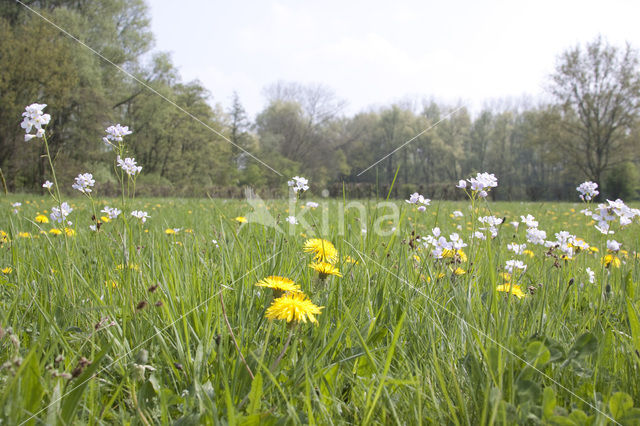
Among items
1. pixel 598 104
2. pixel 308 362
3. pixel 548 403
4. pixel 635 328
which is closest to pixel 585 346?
pixel 635 328

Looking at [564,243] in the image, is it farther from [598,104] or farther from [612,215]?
[598,104]

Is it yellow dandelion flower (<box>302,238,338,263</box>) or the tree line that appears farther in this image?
the tree line

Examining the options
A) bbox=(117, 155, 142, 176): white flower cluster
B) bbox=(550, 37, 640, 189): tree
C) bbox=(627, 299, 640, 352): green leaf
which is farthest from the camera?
bbox=(550, 37, 640, 189): tree

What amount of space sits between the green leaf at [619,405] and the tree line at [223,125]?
11.4 ft

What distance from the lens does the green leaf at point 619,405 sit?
0.78 metres

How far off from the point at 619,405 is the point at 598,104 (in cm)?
3034

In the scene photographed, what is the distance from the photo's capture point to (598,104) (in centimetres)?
2447

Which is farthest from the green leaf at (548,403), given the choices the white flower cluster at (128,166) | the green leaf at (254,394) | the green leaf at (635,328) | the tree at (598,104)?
the tree at (598,104)

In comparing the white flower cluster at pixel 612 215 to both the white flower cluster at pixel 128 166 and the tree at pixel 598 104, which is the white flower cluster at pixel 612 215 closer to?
the white flower cluster at pixel 128 166

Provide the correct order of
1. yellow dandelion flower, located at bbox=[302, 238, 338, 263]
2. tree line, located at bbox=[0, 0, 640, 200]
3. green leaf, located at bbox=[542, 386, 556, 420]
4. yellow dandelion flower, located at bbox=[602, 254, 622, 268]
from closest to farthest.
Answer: green leaf, located at bbox=[542, 386, 556, 420]
yellow dandelion flower, located at bbox=[302, 238, 338, 263]
yellow dandelion flower, located at bbox=[602, 254, 622, 268]
tree line, located at bbox=[0, 0, 640, 200]

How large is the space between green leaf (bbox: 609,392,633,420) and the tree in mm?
28289

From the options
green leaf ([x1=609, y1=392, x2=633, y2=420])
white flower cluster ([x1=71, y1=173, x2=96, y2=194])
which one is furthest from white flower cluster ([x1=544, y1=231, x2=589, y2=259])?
white flower cluster ([x1=71, y1=173, x2=96, y2=194])

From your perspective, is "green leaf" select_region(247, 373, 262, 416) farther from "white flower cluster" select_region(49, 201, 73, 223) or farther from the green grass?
"white flower cluster" select_region(49, 201, 73, 223)

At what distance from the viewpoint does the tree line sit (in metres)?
7.88
